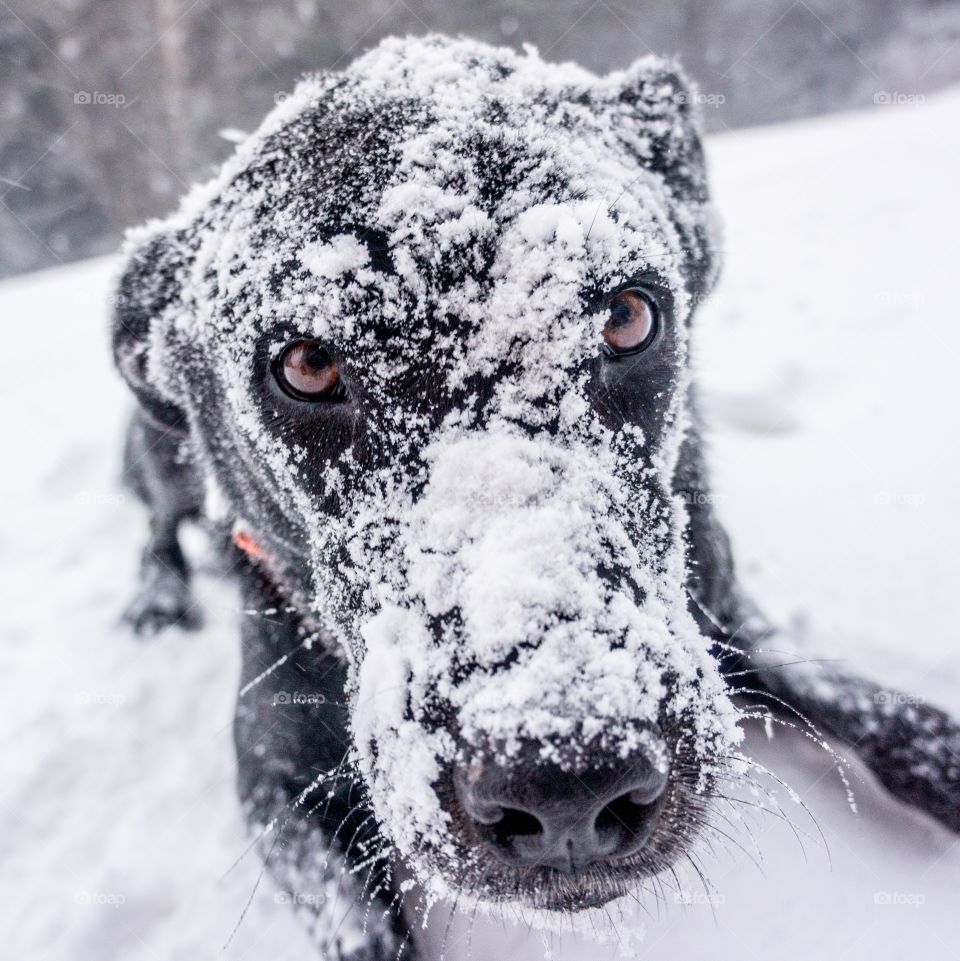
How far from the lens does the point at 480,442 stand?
162 centimetres

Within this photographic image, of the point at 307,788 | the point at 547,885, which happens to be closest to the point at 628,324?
the point at 547,885

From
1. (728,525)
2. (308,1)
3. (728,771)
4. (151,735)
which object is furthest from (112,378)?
(308,1)

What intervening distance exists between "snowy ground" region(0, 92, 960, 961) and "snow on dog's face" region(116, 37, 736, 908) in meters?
0.97

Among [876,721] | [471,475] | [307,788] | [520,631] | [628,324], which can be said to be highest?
[628,324]

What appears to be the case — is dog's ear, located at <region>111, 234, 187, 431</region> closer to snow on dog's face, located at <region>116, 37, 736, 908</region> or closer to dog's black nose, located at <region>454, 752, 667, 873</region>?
snow on dog's face, located at <region>116, 37, 736, 908</region>

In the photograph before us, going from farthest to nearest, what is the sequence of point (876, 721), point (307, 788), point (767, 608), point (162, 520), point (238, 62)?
point (238, 62) → point (162, 520) → point (767, 608) → point (876, 721) → point (307, 788)

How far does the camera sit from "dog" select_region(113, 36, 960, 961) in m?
1.39

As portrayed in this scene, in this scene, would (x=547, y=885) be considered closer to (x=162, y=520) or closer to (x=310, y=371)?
(x=310, y=371)

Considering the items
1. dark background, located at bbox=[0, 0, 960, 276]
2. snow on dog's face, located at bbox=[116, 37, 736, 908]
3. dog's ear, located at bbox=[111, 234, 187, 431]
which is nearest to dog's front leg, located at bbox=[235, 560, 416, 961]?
snow on dog's face, located at bbox=[116, 37, 736, 908]

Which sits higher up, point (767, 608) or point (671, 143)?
point (671, 143)

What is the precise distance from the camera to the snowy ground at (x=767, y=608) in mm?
2207

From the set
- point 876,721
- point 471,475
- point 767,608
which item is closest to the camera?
point 471,475

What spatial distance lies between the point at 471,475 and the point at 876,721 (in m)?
1.84

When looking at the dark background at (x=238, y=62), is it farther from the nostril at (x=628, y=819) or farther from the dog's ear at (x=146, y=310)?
the nostril at (x=628, y=819)
